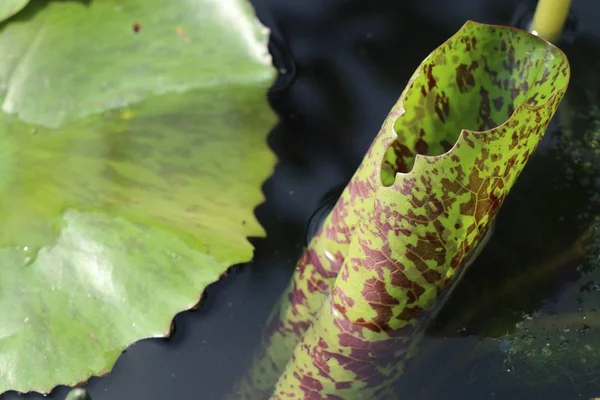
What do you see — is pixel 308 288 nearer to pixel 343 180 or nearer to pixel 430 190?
pixel 343 180

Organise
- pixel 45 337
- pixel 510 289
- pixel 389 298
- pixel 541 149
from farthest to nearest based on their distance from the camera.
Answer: pixel 541 149, pixel 510 289, pixel 45 337, pixel 389 298

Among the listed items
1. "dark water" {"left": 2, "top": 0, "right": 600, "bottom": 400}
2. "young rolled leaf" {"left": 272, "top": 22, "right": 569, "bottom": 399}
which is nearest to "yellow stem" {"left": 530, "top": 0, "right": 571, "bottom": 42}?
"dark water" {"left": 2, "top": 0, "right": 600, "bottom": 400}

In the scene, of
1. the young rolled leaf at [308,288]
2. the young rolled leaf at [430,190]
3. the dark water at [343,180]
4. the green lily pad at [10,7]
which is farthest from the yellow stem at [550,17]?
the green lily pad at [10,7]

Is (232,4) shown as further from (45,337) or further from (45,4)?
(45,337)

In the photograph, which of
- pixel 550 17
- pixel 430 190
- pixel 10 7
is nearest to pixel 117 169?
pixel 10 7

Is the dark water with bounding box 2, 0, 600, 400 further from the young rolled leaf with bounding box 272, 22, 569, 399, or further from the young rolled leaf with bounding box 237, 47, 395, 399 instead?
the young rolled leaf with bounding box 272, 22, 569, 399

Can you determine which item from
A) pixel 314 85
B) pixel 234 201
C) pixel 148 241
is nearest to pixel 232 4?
pixel 314 85
